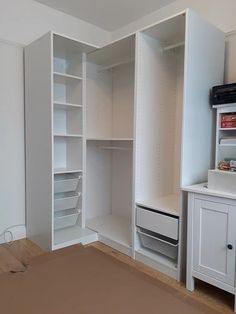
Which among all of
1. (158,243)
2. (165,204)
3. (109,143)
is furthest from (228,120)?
(109,143)

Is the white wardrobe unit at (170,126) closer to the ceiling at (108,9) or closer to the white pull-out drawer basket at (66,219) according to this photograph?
the ceiling at (108,9)

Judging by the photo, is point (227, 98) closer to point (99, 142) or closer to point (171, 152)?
point (171, 152)

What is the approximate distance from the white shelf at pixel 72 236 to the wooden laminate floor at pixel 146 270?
110mm

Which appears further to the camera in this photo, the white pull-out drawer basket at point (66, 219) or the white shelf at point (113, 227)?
the white pull-out drawer basket at point (66, 219)

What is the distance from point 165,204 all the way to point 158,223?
0.20m

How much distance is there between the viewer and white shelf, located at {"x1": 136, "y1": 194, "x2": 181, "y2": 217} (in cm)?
208

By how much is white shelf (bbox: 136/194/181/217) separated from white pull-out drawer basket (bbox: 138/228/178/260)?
0.84 ft

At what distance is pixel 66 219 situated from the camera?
288cm

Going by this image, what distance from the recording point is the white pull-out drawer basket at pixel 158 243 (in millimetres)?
2180

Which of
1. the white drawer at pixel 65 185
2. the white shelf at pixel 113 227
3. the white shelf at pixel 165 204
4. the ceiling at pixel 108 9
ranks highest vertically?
the ceiling at pixel 108 9

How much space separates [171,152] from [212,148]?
19.2 inches

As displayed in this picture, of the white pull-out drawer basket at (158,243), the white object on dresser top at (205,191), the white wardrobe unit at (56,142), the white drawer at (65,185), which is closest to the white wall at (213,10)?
the white wardrobe unit at (56,142)

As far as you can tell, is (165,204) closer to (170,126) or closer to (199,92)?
(170,126)

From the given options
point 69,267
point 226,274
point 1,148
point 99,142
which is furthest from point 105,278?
point 99,142
